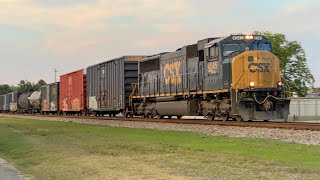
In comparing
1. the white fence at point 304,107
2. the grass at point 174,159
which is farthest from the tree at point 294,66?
the grass at point 174,159

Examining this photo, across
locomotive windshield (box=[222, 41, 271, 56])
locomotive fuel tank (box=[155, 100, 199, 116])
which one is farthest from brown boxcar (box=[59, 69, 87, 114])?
locomotive windshield (box=[222, 41, 271, 56])

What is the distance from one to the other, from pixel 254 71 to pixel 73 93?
1228 inches

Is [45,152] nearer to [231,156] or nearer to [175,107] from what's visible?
[231,156]

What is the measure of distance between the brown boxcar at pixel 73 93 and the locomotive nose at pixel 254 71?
89.7 feet

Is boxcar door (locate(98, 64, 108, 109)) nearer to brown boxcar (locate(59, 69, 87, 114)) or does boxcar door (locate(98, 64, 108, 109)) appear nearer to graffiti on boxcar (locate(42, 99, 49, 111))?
brown boxcar (locate(59, 69, 87, 114))

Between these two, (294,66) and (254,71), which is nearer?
(254,71)

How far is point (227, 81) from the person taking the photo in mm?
23641

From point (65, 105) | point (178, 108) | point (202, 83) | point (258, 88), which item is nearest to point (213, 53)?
point (202, 83)

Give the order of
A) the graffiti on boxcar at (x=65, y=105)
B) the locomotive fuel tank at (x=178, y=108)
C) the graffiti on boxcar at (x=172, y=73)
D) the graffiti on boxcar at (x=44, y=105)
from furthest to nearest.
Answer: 1. the graffiti on boxcar at (x=44, y=105)
2. the graffiti on boxcar at (x=65, y=105)
3. the graffiti on boxcar at (x=172, y=73)
4. the locomotive fuel tank at (x=178, y=108)

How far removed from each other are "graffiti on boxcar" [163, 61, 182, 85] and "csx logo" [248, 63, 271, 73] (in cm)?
657

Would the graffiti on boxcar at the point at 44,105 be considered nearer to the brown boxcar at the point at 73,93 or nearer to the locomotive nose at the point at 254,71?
the brown boxcar at the point at 73,93

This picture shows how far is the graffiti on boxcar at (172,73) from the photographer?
29.5 meters

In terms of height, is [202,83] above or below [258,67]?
below

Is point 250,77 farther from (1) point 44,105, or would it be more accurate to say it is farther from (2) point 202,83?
(1) point 44,105
